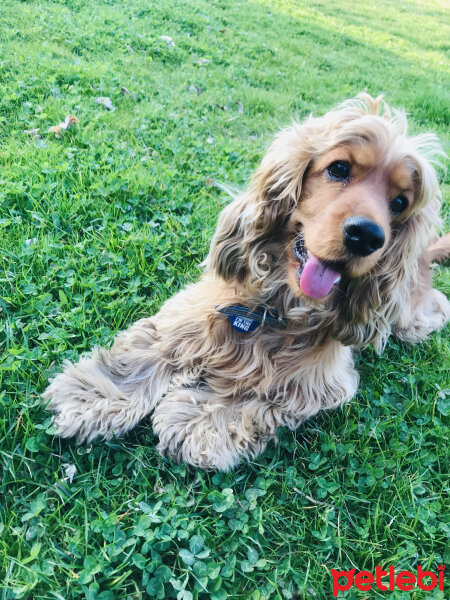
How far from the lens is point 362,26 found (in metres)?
12.7

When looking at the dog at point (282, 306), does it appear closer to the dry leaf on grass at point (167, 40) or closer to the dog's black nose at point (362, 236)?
the dog's black nose at point (362, 236)

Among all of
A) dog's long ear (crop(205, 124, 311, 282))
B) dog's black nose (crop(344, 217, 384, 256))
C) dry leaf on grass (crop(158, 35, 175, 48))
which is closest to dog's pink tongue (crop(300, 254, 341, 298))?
dog's black nose (crop(344, 217, 384, 256))

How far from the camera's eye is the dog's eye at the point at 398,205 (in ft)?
6.74

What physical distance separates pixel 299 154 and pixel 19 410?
1.73 metres

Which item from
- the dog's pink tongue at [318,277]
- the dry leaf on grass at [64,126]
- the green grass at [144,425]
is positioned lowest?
the green grass at [144,425]

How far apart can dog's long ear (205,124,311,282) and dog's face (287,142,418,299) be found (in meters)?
0.06

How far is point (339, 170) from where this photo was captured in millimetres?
2012

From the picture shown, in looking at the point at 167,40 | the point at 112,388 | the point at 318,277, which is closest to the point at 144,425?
the point at 112,388

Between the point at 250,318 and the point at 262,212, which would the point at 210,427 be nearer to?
the point at 250,318

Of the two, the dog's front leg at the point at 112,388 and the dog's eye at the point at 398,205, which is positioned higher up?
the dog's eye at the point at 398,205

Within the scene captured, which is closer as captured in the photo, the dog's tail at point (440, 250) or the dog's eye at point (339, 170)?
the dog's eye at point (339, 170)

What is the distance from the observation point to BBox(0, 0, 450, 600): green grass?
175cm

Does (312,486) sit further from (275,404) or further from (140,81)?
(140,81)

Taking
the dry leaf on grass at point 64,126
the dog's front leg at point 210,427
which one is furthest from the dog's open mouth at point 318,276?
the dry leaf on grass at point 64,126
